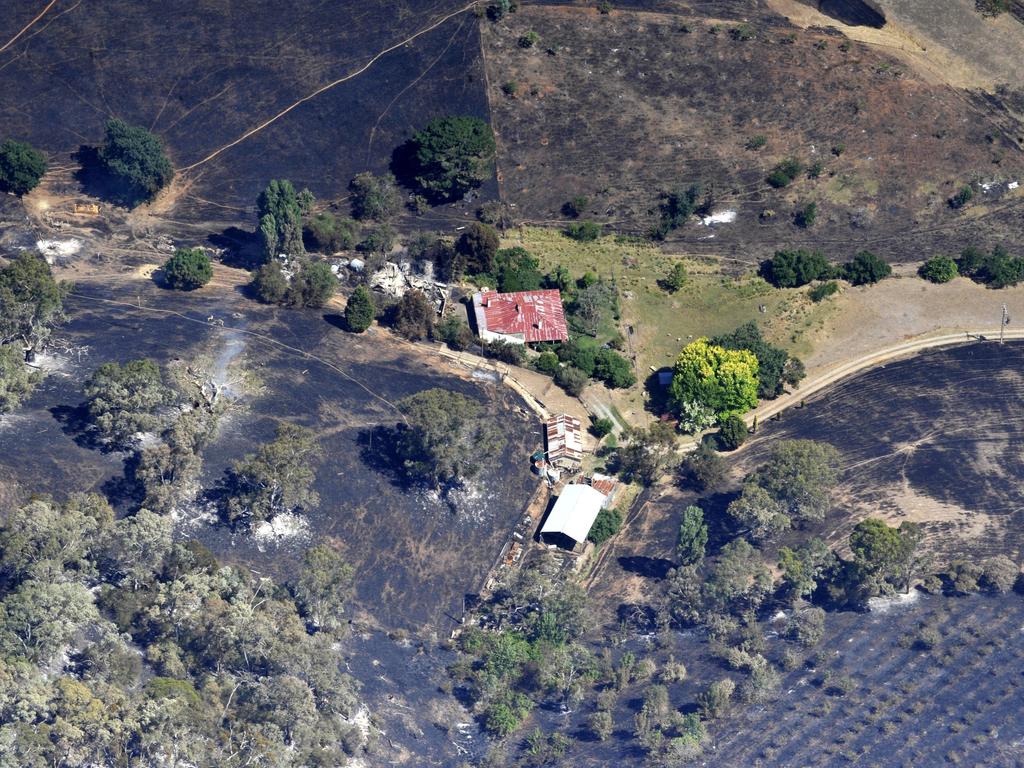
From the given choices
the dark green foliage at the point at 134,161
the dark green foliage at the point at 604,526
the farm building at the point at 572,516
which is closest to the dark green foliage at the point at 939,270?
Answer: the farm building at the point at 572,516

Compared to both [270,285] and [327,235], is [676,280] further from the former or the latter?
[270,285]

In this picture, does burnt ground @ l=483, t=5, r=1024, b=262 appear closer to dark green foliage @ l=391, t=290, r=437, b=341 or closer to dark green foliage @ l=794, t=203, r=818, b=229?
dark green foliage @ l=794, t=203, r=818, b=229

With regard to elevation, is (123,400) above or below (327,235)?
below

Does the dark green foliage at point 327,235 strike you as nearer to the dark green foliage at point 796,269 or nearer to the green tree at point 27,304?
the green tree at point 27,304

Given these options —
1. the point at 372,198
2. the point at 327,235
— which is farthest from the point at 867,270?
the point at 327,235

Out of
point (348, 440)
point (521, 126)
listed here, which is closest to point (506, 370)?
point (348, 440)

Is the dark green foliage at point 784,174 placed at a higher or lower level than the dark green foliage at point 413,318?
higher

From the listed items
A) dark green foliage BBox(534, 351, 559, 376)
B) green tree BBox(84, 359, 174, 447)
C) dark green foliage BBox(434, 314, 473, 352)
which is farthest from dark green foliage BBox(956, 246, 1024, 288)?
green tree BBox(84, 359, 174, 447)
